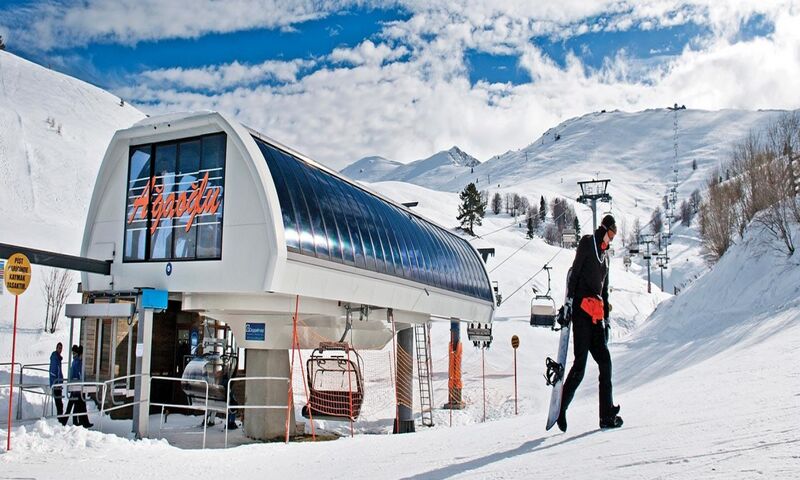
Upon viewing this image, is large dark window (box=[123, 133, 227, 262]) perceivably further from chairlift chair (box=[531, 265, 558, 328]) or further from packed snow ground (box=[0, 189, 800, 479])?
chairlift chair (box=[531, 265, 558, 328])

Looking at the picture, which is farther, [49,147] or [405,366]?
[49,147]

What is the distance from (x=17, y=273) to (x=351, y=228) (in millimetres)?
8075

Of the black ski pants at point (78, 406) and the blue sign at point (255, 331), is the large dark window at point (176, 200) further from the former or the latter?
the black ski pants at point (78, 406)

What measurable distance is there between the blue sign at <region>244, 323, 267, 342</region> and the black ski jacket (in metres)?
10.3

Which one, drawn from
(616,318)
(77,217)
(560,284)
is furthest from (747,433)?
(77,217)

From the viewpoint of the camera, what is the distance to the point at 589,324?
24.6 ft

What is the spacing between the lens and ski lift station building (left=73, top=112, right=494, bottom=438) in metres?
14.4

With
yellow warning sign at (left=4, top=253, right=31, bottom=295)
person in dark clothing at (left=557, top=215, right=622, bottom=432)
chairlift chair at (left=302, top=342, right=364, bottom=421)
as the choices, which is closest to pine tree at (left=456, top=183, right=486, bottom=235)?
chairlift chair at (left=302, top=342, right=364, bottom=421)

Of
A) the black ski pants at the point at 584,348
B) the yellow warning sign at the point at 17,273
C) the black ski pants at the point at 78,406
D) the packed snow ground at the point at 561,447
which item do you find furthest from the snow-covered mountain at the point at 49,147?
the black ski pants at the point at 584,348

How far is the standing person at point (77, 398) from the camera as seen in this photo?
50.7 ft

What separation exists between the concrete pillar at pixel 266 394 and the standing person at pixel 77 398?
3805mm

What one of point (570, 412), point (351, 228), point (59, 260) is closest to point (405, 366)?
point (351, 228)

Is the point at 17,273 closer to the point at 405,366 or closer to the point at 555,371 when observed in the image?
the point at 555,371

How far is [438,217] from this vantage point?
423 ft
